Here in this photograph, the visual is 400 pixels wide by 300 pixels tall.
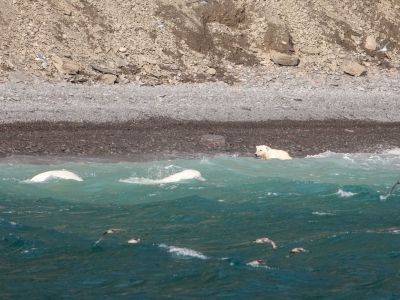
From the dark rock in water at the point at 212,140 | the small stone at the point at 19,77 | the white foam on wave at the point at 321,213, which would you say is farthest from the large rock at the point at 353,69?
the white foam on wave at the point at 321,213

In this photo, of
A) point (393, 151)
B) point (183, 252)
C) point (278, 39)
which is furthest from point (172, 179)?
point (278, 39)

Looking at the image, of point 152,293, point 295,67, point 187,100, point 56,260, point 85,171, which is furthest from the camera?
point 295,67

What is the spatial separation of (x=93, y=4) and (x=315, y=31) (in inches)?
393

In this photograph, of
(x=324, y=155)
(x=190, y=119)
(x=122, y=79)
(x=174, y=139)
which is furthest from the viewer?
(x=122, y=79)

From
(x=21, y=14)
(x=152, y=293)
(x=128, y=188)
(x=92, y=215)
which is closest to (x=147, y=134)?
(x=128, y=188)

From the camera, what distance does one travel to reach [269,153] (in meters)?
22.1

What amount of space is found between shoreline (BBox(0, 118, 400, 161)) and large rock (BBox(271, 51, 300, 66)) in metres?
6.96

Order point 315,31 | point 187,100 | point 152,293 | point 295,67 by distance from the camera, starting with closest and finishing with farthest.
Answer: point 152,293, point 187,100, point 295,67, point 315,31

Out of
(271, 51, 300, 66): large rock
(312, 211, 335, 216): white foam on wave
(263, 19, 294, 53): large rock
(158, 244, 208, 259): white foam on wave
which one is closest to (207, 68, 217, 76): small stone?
(271, 51, 300, 66): large rock

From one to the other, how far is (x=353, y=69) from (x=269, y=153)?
12041 millimetres

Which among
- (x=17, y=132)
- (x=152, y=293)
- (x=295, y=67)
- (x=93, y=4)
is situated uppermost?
(x=93, y=4)

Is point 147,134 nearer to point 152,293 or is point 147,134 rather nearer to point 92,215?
point 92,215

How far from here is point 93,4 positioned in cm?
3291

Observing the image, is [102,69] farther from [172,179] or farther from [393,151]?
[393,151]
